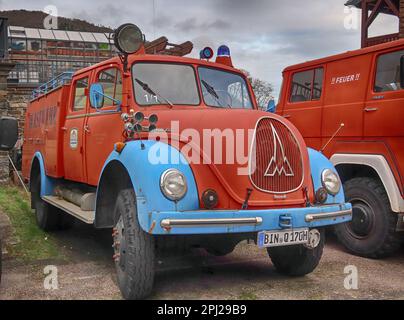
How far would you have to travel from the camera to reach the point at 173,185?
3.58 meters

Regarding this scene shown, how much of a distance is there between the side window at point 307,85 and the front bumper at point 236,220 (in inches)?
113

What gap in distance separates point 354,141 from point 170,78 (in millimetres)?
2414

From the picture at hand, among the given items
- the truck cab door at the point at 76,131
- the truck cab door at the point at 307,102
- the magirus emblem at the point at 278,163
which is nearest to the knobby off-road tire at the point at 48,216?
the truck cab door at the point at 76,131

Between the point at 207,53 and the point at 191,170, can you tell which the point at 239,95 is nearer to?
the point at 207,53

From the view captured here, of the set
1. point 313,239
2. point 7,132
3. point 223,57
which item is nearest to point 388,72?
point 223,57

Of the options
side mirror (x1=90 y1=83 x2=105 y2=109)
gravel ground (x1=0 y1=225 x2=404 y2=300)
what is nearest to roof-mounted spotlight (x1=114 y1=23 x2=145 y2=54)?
side mirror (x1=90 y1=83 x2=105 y2=109)

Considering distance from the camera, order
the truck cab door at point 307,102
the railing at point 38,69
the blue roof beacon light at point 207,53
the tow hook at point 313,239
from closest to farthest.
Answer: the tow hook at point 313,239 → the blue roof beacon light at point 207,53 → the truck cab door at point 307,102 → the railing at point 38,69

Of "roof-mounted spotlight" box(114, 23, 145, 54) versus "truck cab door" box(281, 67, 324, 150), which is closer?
"roof-mounted spotlight" box(114, 23, 145, 54)

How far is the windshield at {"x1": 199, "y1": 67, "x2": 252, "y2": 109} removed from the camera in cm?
503

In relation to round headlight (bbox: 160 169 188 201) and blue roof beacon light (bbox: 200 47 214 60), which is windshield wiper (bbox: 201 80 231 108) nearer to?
blue roof beacon light (bbox: 200 47 214 60)

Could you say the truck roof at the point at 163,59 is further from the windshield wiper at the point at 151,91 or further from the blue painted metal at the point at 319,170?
the blue painted metal at the point at 319,170

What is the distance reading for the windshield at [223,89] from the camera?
5.03 meters

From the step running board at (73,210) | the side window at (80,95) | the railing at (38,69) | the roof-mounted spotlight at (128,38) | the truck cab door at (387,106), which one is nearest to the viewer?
the roof-mounted spotlight at (128,38)
